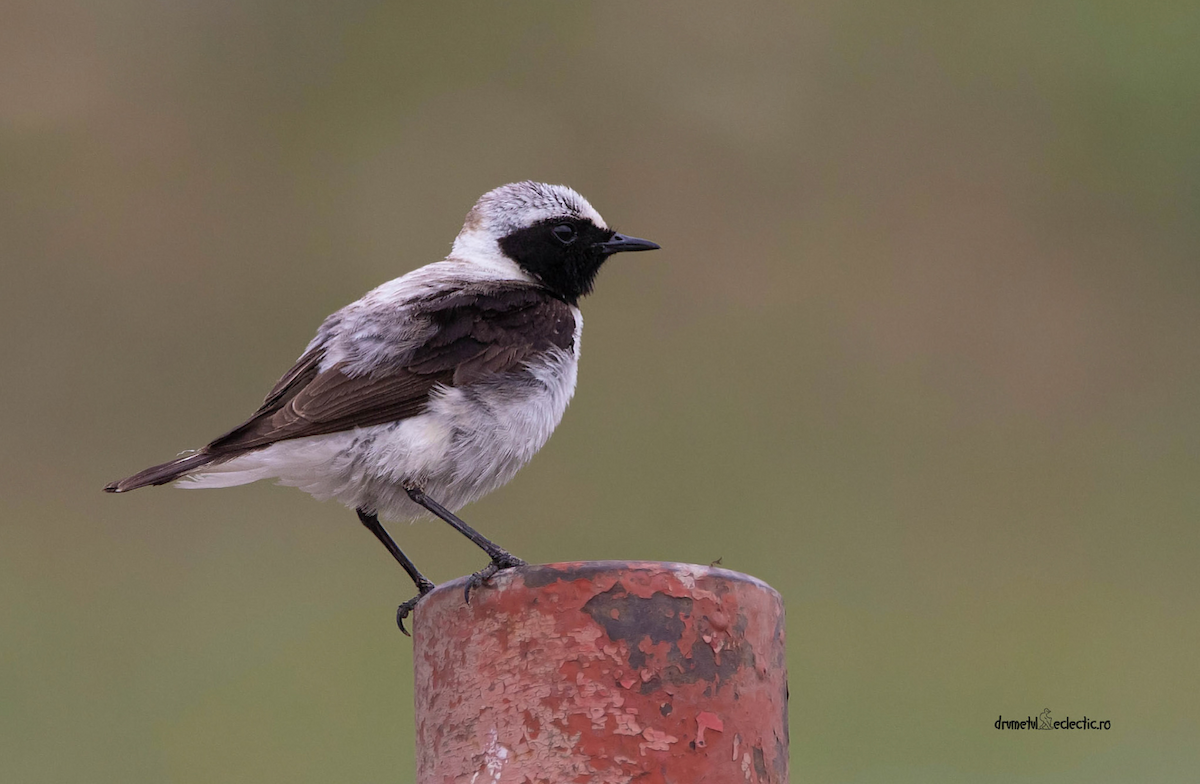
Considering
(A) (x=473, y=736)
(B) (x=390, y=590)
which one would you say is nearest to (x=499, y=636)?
(A) (x=473, y=736)

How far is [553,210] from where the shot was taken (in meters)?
5.72

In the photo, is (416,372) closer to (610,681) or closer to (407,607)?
(407,607)

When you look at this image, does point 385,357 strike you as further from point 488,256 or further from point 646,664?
point 646,664

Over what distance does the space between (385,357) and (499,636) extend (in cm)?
163

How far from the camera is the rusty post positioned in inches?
121

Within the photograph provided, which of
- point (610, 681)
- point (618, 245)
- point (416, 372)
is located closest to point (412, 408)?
point (416, 372)

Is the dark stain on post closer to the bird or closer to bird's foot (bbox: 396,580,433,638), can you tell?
the bird

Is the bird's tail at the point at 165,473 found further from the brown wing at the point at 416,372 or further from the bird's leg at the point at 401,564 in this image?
the bird's leg at the point at 401,564

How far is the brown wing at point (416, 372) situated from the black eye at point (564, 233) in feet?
2.33

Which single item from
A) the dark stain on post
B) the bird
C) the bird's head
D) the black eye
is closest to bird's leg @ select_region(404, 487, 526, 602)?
the bird

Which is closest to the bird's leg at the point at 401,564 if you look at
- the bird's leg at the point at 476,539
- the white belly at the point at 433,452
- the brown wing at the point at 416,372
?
the white belly at the point at 433,452

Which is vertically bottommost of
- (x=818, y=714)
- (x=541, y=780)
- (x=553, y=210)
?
(x=818, y=714)

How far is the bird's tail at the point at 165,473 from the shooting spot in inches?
172

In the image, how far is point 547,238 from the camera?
5.65 m
